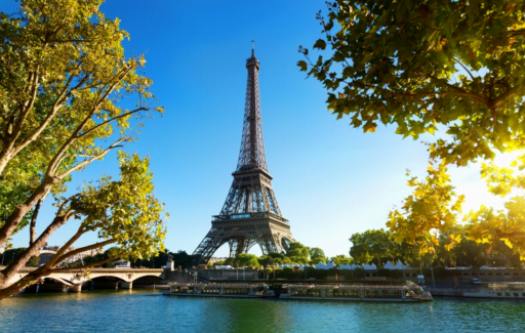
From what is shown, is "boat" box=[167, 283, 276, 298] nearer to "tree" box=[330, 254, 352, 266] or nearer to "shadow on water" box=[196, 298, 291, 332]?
"shadow on water" box=[196, 298, 291, 332]

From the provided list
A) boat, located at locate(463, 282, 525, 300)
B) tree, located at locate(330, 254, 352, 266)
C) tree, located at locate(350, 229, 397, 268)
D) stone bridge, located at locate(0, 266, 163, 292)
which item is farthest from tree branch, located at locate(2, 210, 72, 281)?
tree, located at locate(330, 254, 352, 266)

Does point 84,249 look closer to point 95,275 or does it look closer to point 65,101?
point 65,101

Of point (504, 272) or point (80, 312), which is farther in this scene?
point (504, 272)

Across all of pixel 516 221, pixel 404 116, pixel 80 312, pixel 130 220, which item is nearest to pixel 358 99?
pixel 404 116

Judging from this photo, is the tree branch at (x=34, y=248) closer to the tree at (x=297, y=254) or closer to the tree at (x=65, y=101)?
the tree at (x=65, y=101)

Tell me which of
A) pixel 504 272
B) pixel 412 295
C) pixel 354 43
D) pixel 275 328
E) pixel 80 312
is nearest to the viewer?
pixel 354 43

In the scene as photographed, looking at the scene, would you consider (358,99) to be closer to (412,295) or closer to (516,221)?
(516,221)

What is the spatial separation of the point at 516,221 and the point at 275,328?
23618 millimetres

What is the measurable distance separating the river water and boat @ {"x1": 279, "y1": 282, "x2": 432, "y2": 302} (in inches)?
149

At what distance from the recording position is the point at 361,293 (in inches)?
1793

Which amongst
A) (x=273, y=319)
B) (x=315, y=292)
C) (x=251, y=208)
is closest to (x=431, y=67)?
(x=273, y=319)

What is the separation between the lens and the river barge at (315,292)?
4338cm

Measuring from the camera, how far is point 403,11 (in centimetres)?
318

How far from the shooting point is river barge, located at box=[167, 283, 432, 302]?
43.4 m
